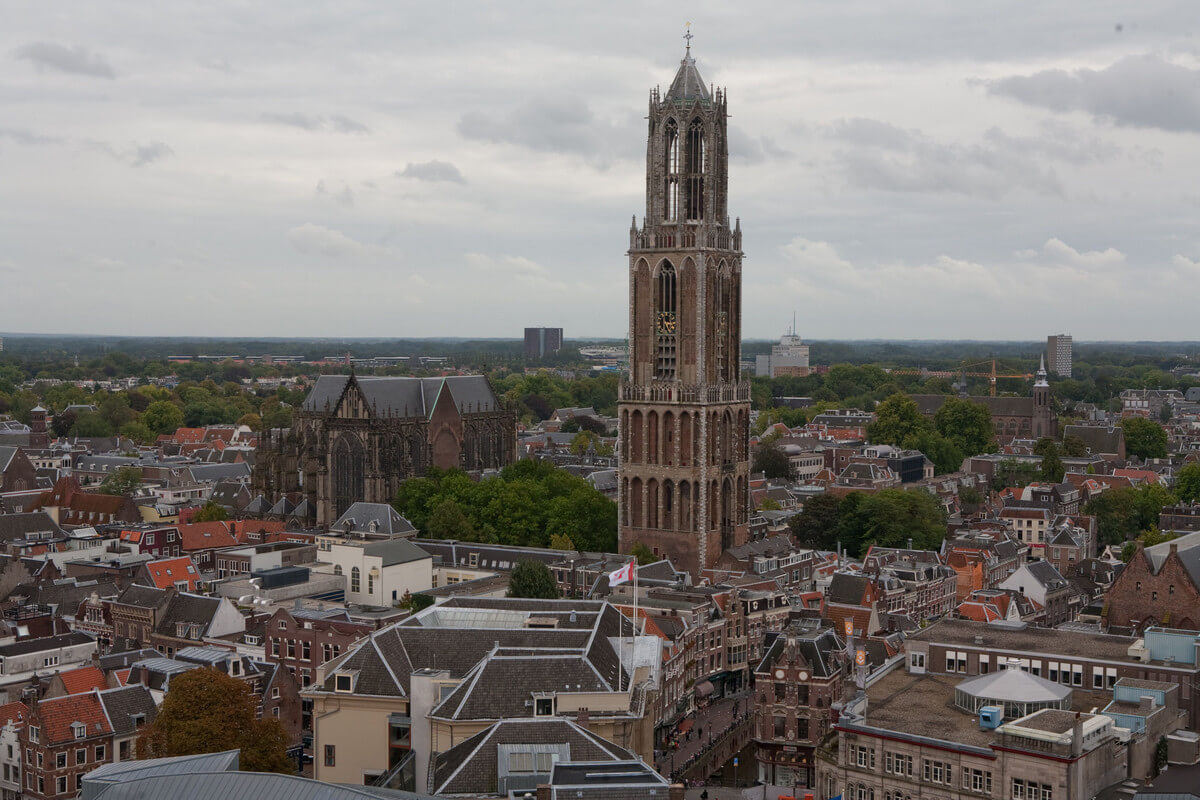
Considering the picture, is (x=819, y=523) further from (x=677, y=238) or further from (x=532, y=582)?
(x=532, y=582)

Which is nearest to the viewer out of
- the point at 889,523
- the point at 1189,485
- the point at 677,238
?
the point at 677,238

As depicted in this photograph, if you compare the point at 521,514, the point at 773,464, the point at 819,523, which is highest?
the point at 521,514

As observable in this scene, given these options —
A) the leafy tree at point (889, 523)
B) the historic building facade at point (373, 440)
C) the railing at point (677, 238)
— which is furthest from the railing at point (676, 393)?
the historic building facade at point (373, 440)

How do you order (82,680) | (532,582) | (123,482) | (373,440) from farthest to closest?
(123,482)
(373,440)
(532,582)
(82,680)

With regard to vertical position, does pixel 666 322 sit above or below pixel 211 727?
above

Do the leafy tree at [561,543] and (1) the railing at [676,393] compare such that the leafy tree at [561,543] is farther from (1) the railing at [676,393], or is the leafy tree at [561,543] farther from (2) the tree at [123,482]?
(2) the tree at [123,482]

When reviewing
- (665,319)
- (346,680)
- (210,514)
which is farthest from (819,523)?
(346,680)

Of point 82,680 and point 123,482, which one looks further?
point 123,482
